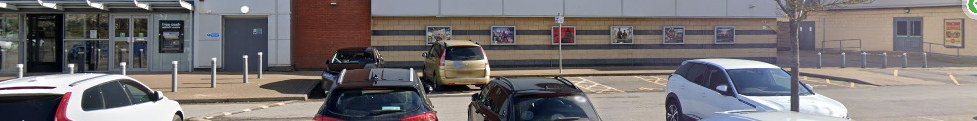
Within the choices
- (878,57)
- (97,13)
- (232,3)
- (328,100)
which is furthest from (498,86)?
(878,57)

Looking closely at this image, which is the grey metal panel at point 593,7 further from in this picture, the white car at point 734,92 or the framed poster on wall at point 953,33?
the framed poster on wall at point 953,33

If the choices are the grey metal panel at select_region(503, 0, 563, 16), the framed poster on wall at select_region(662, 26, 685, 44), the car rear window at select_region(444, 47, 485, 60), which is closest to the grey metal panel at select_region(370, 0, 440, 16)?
the grey metal panel at select_region(503, 0, 563, 16)

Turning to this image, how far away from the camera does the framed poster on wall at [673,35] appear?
84.7 ft

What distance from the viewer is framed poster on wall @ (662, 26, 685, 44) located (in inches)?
1016

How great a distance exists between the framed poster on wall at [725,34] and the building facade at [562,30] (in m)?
0.03

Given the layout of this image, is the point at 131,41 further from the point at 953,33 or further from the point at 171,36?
the point at 953,33

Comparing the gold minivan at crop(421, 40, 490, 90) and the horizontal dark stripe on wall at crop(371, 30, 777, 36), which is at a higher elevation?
the horizontal dark stripe on wall at crop(371, 30, 777, 36)

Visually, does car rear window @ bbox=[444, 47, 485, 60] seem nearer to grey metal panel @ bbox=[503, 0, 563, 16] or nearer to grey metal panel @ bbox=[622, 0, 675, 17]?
grey metal panel @ bbox=[503, 0, 563, 16]

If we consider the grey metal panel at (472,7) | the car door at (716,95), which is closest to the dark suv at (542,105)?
the car door at (716,95)

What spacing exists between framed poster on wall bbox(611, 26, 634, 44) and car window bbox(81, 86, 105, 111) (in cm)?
1986

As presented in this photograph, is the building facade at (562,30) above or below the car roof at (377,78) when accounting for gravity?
above

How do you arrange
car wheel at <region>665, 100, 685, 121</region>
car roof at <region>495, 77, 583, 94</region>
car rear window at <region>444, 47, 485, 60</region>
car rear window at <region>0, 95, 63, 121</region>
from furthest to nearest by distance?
1. car rear window at <region>444, 47, 485, 60</region>
2. car wheel at <region>665, 100, 685, 121</region>
3. car roof at <region>495, 77, 583, 94</region>
4. car rear window at <region>0, 95, 63, 121</region>

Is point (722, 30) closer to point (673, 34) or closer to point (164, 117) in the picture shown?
point (673, 34)

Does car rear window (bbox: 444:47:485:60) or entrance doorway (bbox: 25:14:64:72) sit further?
entrance doorway (bbox: 25:14:64:72)
